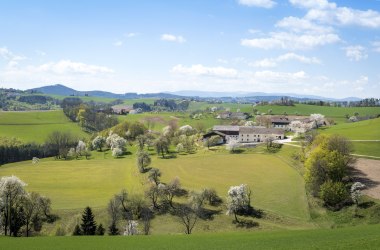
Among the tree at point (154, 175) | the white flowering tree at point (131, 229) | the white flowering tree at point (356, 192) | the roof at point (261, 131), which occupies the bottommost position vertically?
the white flowering tree at point (131, 229)

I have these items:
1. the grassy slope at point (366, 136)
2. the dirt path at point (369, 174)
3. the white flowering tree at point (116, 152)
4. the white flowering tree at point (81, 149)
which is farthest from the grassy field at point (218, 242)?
the white flowering tree at point (81, 149)

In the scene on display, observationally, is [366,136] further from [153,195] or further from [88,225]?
[88,225]

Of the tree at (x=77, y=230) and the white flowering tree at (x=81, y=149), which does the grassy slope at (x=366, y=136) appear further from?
the white flowering tree at (x=81, y=149)

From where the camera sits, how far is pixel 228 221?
6594 cm

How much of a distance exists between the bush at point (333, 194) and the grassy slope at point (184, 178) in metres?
4.04

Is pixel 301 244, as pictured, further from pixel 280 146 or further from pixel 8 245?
pixel 280 146

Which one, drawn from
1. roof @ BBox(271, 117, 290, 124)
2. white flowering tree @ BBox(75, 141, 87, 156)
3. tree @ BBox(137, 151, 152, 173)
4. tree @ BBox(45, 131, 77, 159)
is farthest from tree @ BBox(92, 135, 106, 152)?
roof @ BBox(271, 117, 290, 124)

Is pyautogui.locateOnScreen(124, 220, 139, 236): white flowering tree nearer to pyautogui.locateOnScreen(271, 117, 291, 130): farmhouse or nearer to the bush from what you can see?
the bush

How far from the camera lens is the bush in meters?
67.2

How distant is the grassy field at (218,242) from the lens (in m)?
30.2

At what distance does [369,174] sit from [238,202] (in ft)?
108

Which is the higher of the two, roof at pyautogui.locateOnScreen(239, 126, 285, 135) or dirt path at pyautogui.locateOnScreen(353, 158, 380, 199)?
roof at pyautogui.locateOnScreen(239, 126, 285, 135)

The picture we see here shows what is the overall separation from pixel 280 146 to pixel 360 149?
2514 cm

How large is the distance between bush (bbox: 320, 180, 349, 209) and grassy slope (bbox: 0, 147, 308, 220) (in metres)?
4.04
